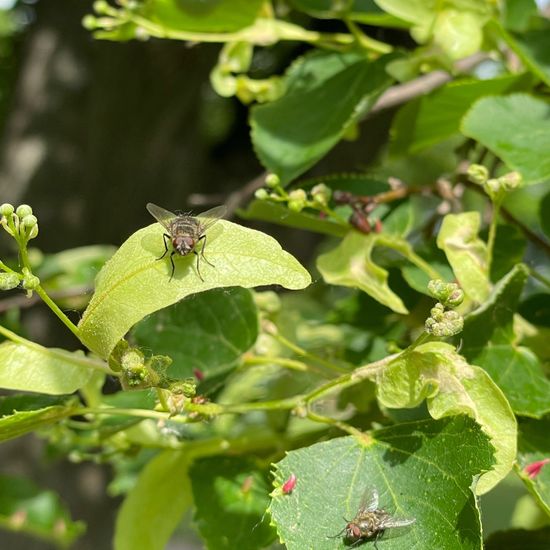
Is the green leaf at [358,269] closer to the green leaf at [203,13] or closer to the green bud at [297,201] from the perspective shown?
the green bud at [297,201]

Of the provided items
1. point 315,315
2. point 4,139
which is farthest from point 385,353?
point 4,139

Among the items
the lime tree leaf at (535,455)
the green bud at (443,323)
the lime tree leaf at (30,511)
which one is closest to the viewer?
the green bud at (443,323)

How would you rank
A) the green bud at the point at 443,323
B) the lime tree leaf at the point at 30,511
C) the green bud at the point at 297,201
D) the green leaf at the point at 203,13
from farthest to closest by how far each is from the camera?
the lime tree leaf at the point at 30,511 < the green leaf at the point at 203,13 < the green bud at the point at 297,201 < the green bud at the point at 443,323

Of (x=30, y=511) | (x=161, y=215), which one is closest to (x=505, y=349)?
(x=161, y=215)

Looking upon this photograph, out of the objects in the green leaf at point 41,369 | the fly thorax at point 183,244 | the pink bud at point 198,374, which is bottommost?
the pink bud at point 198,374

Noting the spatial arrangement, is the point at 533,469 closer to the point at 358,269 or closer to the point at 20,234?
the point at 358,269

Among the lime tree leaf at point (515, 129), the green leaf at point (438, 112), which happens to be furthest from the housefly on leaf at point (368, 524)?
the green leaf at point (438, 112)
